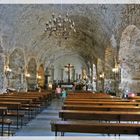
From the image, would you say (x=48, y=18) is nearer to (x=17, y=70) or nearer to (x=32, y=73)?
(x=17, y=70)

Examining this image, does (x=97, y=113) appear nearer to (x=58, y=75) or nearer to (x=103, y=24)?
(x=103, y=24)

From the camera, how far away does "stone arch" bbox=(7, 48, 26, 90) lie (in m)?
28.2

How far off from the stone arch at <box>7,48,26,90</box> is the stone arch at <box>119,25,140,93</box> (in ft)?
34.1

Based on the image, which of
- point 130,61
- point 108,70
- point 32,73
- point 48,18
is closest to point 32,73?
point 32,73

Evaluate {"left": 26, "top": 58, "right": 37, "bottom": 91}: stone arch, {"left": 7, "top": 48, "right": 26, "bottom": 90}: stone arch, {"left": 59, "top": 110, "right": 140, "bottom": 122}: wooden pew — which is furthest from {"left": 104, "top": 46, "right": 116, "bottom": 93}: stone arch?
{"left": 59, "top": 110, "right": 140, "bottom": 122}: wooden pew

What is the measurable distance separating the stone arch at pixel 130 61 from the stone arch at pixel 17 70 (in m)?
10.4

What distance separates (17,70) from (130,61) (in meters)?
11.7

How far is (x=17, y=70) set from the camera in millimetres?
28953

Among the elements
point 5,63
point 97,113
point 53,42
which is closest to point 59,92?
point 53,42

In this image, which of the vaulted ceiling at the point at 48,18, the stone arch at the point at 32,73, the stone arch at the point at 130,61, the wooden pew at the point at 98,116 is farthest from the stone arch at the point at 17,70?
the wooden pew at the point at 98,116

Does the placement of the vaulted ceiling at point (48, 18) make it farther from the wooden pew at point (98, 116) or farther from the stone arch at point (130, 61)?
the wooden pew at point (98, 116)

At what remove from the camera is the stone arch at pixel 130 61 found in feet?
63.2

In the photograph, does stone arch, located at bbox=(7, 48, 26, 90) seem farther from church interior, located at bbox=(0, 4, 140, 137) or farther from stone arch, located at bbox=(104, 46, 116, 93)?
stone arch, located at bbox=(104, 46, 116, 93)

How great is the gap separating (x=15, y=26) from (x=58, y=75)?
23.6 m
